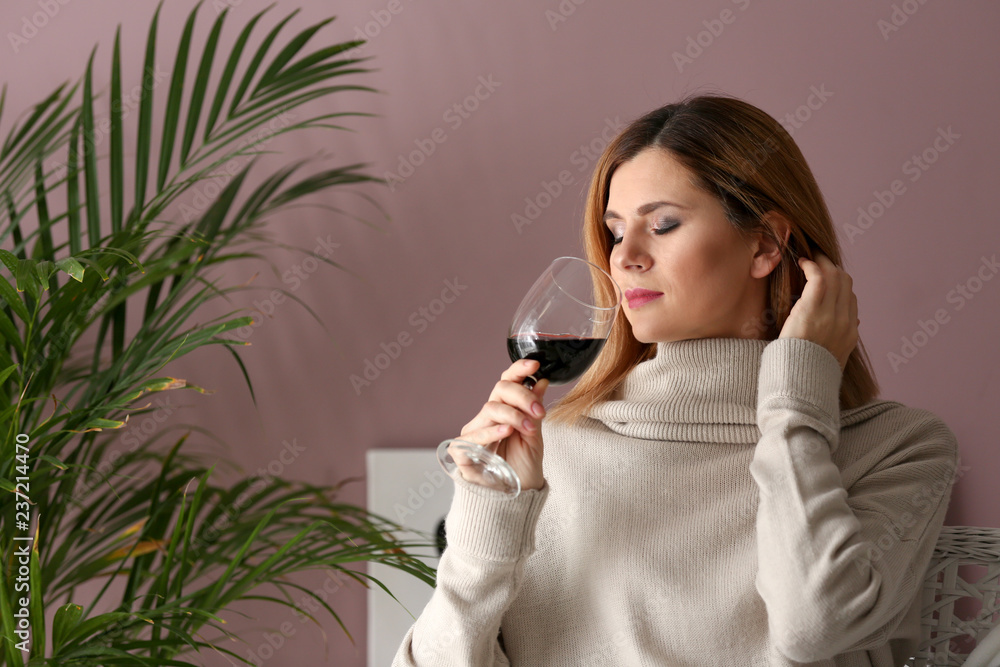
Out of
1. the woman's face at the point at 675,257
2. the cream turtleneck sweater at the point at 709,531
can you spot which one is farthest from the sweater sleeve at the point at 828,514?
the woman's face at the point at 675,257

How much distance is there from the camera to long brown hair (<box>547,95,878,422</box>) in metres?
1.29

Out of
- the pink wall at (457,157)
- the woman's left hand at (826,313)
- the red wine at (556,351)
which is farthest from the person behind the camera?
the pink wall at (457,157)

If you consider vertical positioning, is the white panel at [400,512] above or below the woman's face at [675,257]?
below

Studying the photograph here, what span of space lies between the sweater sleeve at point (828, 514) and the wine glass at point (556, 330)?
0.91ft

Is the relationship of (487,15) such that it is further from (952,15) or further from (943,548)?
(943,548)

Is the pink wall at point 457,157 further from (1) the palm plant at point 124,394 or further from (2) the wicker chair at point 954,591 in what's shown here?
(2) the wicker chair at point 954,591

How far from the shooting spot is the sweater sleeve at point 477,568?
1.11 m

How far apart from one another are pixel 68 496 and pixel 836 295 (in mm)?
1528

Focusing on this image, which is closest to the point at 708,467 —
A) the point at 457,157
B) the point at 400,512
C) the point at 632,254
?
the point at 632,254

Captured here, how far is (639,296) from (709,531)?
362mm

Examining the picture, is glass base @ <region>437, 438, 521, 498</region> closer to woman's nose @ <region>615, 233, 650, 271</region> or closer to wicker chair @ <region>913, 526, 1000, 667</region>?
woman's nose @ <region>615, 233, 650, 271</region>

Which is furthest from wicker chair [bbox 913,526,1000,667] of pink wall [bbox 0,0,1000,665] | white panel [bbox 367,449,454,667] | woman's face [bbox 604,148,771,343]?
white panel [bbox 367,449,454,667]

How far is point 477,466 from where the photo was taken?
3.63 feet

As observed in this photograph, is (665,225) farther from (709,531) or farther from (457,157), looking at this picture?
(457,157)
